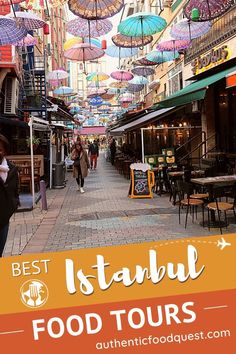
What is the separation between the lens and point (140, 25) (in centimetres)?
1271

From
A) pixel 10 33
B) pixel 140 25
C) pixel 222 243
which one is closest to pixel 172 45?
pixel 140 25

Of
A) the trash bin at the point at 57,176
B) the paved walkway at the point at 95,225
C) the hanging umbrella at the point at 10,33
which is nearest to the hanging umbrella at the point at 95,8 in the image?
the hanging umbrella at the point at 10,33

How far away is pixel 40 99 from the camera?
1852 centimetres

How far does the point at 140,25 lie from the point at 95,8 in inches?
135

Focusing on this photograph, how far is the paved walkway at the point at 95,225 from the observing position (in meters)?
7.62

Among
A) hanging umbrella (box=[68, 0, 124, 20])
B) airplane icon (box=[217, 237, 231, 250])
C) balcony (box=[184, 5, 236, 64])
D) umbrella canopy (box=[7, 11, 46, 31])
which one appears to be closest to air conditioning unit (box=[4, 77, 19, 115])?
umbrella canopy (box=[7, 11, 46, 31])

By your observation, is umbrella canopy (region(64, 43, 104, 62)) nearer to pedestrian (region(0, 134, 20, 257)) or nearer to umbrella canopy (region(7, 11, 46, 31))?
umbrella canopy (region(7, 11, 46, 31))

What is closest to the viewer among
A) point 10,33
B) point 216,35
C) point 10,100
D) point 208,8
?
point 208,8

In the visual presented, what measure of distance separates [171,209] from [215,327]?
7436 millimetres

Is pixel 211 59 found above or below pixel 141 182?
above

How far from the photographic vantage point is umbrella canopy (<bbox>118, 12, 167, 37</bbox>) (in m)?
12.5

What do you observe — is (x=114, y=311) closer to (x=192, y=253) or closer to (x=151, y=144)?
(x=192, y=253)

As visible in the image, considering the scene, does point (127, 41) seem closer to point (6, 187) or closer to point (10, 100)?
point (10, 100)

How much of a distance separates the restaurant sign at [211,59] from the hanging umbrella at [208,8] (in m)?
3.34
